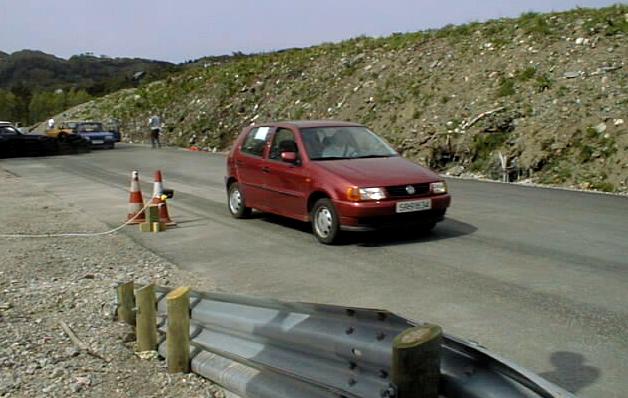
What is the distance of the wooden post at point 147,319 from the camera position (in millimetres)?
5082

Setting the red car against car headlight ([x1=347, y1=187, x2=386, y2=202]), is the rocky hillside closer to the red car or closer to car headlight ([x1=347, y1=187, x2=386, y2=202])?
the red car

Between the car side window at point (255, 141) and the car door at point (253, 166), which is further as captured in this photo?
the car side window at point (255, 141)

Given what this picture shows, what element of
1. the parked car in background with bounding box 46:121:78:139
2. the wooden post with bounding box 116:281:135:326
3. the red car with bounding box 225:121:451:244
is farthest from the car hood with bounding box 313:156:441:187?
the parked car in background with bounding box 46:121:78:139

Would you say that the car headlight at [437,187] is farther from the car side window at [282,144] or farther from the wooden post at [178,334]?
the wooden post at [178,334]

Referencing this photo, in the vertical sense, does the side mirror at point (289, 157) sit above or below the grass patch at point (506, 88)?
below

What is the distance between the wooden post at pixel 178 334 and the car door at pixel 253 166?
592cm

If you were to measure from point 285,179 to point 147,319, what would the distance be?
16.5 feet

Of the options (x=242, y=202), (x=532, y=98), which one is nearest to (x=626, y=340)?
(x=242, y=202)

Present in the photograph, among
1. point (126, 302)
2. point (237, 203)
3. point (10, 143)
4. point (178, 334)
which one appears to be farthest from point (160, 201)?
point (10, 143)

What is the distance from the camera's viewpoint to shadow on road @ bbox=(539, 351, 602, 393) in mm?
4250

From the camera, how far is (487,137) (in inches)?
768

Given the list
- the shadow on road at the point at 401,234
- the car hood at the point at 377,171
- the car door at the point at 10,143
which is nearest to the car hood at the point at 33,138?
the car door at the point at 10,143

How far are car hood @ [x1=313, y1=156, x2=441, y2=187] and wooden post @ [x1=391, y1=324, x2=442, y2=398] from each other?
5901 mm

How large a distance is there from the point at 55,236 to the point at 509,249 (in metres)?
6.27
